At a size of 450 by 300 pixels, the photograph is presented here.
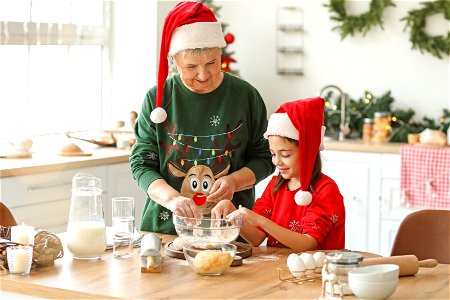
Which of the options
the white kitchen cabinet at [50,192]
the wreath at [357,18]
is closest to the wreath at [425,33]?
the wreath at [357,18]

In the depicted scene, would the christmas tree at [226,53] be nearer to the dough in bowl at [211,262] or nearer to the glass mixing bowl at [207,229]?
the glass mixing bowl at [207,229]

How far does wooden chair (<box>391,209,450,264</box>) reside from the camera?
10.0 ft

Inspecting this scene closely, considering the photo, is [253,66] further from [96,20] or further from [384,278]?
[384,278]

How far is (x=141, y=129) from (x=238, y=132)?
0.32 m

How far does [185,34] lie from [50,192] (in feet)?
5.61

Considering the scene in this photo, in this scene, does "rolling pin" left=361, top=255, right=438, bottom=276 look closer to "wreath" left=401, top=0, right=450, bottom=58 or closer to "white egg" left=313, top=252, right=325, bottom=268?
"white egg" left=313, top=252, right=325, bottom=268

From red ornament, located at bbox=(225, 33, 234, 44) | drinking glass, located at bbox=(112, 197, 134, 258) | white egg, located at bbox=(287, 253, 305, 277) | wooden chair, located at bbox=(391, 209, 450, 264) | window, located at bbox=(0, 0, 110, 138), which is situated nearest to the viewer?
white egg, located at bbox=(287, 253, 305, 277)

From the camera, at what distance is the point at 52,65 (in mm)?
5141

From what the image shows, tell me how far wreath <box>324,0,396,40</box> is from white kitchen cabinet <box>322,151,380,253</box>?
2.90 ft

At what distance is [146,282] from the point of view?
2.34m

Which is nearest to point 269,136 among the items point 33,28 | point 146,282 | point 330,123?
point 146,282

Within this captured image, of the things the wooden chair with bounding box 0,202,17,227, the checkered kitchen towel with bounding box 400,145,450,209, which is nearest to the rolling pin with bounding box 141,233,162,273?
the wooden chair with bounding box 0,202,17,227

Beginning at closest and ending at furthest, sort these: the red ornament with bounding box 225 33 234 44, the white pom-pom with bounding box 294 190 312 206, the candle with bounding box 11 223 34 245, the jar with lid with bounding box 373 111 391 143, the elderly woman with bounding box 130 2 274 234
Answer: the candle with bounding box 11 223 34 245 < the white pom-pom with bounding box 294 190 312 206 < the elderly woman with bounding box 130 2 274 234 < the jar with lid with bounding box 373 111 391 143 < the red ornament with bounding box 225 33 234 44

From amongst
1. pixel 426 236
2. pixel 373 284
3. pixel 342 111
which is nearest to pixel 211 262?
pixel 373 284
